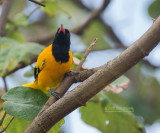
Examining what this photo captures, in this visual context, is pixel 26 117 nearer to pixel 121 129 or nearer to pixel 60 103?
pixel 60 103

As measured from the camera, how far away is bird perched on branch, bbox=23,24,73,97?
2.80m

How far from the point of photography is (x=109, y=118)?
8.77 ft

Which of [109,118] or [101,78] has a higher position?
[101,78]

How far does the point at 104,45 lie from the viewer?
4914 mm

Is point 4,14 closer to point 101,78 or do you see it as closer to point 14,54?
point 14,54

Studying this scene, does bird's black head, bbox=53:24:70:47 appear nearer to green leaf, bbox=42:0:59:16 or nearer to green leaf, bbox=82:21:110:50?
green leaf, bbox=42:0:59:16

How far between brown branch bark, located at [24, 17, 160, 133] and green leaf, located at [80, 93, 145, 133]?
3.44 feet

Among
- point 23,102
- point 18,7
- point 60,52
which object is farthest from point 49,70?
point 18,7

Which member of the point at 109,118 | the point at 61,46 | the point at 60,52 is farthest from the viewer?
the point at 61,46

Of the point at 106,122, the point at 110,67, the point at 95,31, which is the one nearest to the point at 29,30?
the point at 95,31

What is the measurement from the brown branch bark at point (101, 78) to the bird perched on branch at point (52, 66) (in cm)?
126

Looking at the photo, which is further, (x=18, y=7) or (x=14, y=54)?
(x=18, y=7)

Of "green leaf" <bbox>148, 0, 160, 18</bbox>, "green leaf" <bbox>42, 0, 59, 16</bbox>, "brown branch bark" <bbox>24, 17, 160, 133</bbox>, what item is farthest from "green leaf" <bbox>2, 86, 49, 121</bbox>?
"green leaf" <bbox>148, 0, 160, 18</bbox>

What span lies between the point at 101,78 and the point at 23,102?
28.9 inches
